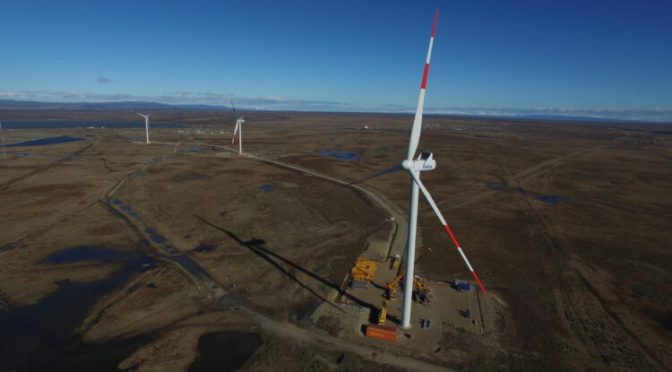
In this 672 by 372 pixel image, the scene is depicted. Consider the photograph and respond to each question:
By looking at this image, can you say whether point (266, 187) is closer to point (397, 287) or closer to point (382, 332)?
point (397, 287)

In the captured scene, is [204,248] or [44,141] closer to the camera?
[204,248]

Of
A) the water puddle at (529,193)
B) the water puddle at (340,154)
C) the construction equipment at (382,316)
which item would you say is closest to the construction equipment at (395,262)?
the construction equipment at (382,316)

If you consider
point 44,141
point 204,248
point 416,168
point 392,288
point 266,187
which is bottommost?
point 44,141

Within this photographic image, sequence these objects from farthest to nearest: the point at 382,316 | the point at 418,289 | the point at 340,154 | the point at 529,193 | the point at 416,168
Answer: the point at 340,154
the point at 529,193
the point at 418,289
the point at 382,316
the point at 416,168

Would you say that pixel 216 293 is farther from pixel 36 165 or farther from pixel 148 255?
pixel 36 165

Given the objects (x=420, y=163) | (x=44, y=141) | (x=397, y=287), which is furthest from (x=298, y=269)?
(x=44, y=141)

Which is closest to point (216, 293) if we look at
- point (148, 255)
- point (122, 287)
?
point (122, 287)

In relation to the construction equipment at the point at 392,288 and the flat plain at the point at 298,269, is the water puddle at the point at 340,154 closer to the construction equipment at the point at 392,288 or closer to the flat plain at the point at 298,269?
the flat plain at the point at 298,269

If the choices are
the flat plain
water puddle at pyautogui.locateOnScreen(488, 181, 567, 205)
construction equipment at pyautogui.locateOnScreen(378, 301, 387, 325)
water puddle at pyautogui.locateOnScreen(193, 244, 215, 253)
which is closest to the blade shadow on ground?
the flat plain
